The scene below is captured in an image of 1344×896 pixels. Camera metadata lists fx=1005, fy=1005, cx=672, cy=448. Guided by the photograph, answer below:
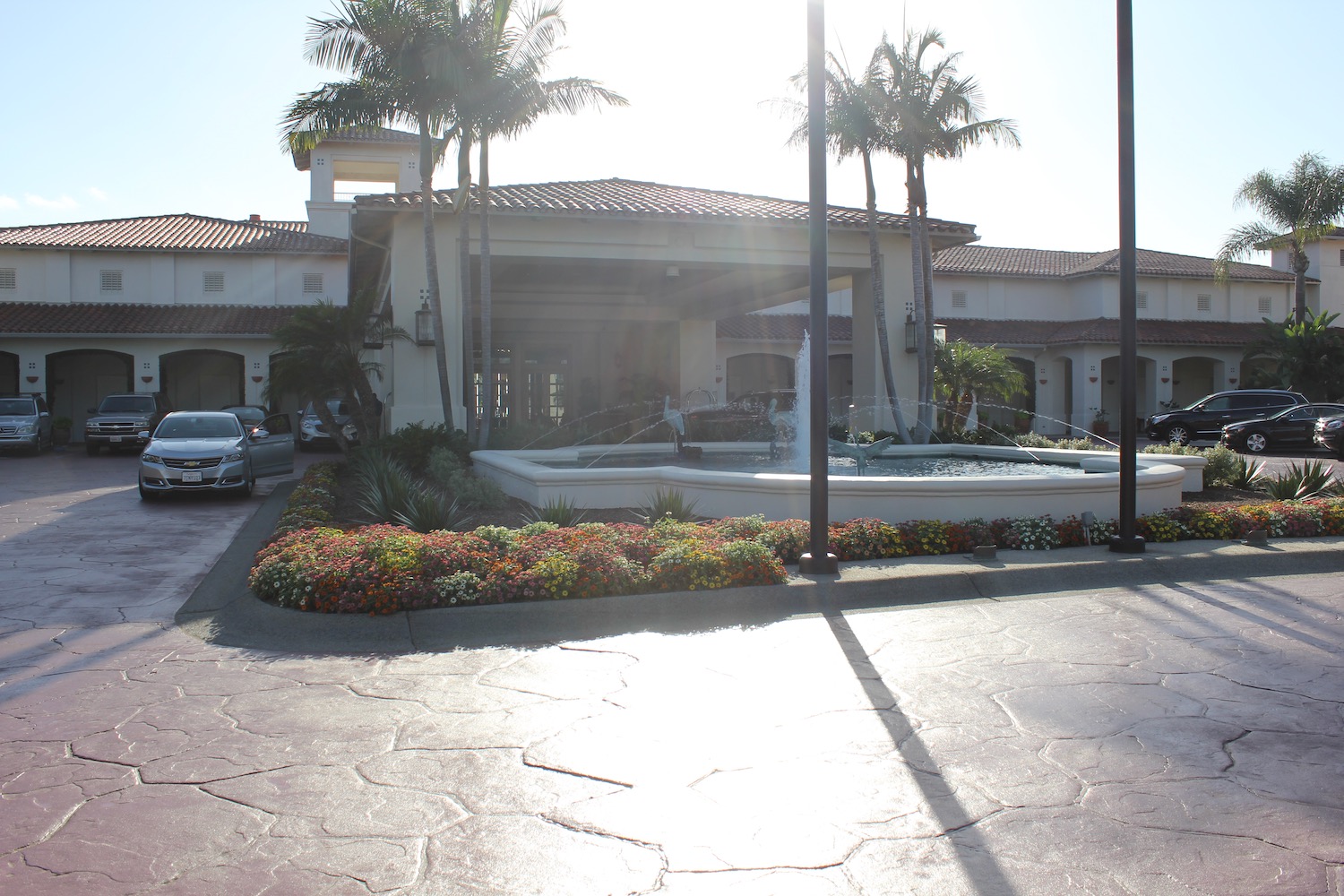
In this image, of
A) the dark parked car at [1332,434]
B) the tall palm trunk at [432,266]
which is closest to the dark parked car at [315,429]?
the tall palm trunk at [432,266]

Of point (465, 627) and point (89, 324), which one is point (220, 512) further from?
point (89, 324)

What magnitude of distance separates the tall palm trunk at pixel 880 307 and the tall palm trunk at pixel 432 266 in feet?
29.0

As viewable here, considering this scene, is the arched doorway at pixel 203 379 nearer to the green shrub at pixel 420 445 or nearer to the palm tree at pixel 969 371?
the green shrub at pixel 420 445

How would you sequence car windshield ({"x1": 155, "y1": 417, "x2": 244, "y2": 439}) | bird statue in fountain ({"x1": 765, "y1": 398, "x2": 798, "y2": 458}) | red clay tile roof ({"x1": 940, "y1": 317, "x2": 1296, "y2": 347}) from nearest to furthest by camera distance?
car windshield ({"x1": 155, "y1": 417, "x2": 244, "y2": 439}), bird statue in fountain ({"x1": 765, "y1": 398, "x2": 798, "y2": 458}), red clay tile roof ({"x1": 940, "y1": 317, "x2": 1296, "y2": 347})

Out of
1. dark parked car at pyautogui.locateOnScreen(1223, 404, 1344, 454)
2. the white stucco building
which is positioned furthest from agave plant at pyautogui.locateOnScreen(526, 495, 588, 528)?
dark parked car at pyautogui.locateOnScreen(1223, 404, 1344, 454)

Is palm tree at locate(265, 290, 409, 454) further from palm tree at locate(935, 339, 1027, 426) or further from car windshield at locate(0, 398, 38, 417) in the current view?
car windshield at locate(0, 398, 38, 417)

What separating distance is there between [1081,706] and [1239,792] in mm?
1108

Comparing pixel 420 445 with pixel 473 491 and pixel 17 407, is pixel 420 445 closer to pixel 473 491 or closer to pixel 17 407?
pixel 473 491

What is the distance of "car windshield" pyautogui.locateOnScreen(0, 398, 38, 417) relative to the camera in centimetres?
2684

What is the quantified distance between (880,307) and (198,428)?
13.5 meters

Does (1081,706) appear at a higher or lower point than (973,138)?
lower

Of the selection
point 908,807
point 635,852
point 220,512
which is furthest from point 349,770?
point 220,512

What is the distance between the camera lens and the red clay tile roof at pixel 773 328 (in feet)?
116

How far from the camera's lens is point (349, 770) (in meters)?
4.26
